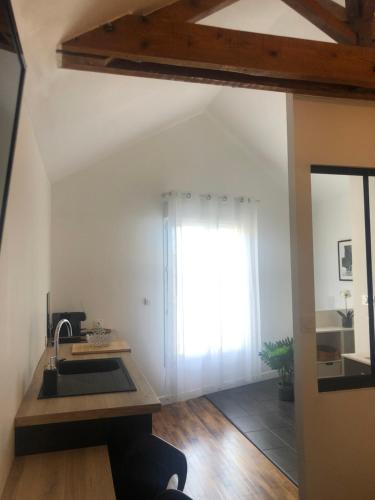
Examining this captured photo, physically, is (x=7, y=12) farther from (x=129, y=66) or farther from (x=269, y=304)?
(x=269, y=304)

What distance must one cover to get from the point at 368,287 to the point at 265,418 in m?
2.11

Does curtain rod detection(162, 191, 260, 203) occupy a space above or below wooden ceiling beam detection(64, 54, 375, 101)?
below

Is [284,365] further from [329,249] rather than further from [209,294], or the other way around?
[329,249]

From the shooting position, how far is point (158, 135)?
4.50 m

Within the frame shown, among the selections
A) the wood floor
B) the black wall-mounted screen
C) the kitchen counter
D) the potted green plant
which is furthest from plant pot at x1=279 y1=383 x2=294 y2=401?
the black wall-mounted screen

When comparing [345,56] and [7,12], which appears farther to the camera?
[345,56]

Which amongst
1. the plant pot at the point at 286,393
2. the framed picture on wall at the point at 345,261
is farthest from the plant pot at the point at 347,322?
the plant pot at the point at 286,393

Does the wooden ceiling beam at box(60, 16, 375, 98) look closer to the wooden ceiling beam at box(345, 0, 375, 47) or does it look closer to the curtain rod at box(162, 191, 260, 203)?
the wooden ceiling beam at box(345, 0, 375, 47)

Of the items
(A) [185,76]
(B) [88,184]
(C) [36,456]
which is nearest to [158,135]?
(B) [88,184]

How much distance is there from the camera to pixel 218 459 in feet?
9.79

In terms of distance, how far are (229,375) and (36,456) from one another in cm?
341

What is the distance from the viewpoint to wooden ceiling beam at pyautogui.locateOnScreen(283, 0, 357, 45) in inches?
85.1

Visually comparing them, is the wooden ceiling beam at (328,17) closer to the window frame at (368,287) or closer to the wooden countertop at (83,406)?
the window frame at (368,287)

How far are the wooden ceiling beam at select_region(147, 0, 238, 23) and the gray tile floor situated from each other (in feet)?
9.79
